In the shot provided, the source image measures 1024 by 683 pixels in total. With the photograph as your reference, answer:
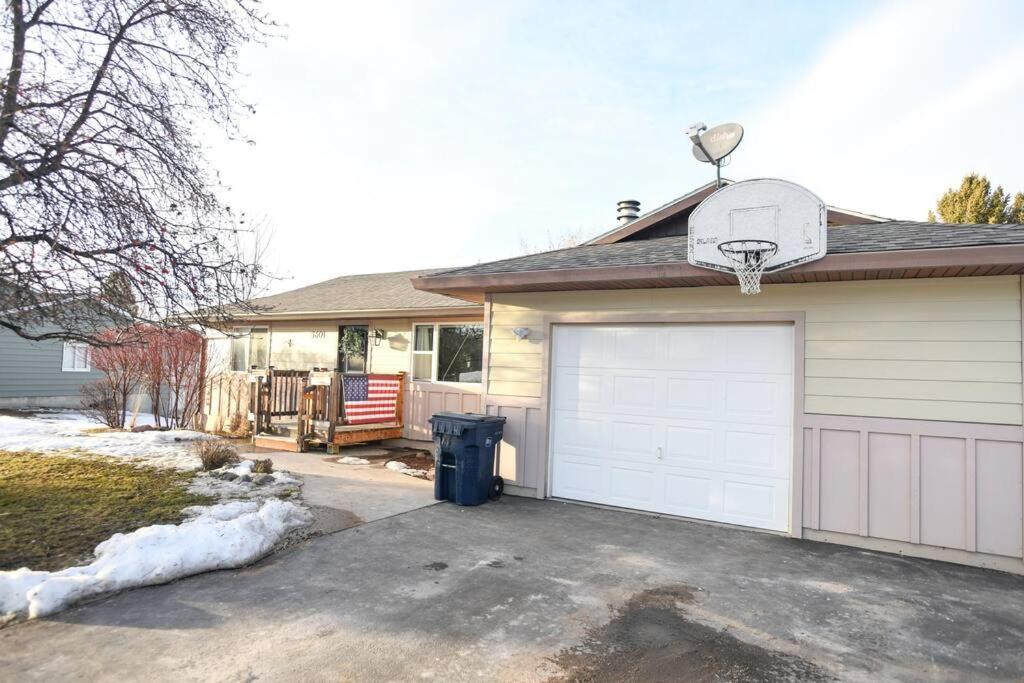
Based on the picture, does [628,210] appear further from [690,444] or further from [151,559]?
[151,559]

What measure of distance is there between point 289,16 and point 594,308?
16.3ft

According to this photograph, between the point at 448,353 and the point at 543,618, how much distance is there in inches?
280

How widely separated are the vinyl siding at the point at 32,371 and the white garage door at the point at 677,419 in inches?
703

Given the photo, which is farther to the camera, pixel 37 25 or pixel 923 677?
pixel 37 25

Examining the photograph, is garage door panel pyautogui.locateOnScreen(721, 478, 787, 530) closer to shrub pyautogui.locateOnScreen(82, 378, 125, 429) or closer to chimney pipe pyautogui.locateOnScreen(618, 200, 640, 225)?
chimney pipe pyautogui.locateOnScreen(618, 200, 640, 225)

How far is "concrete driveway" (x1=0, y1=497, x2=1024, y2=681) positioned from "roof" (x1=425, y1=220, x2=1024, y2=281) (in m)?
2.80

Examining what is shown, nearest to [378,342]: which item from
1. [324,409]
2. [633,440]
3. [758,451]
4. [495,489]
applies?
[324,409]

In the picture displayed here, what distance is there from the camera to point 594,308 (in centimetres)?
673

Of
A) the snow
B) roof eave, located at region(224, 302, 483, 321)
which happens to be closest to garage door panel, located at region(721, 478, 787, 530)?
the snow

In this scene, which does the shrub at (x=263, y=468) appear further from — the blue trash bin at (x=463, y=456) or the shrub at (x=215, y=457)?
the blue trash bin at (x=463, y=456)

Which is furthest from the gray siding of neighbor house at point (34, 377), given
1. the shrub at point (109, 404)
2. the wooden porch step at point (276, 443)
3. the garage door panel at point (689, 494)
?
the garage door panel at point (689, 494)

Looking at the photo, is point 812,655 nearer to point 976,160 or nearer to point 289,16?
point 289,16

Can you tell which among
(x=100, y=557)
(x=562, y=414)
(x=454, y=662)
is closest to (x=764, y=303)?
(x=562, y=414)

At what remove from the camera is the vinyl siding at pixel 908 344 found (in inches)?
193
